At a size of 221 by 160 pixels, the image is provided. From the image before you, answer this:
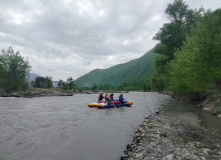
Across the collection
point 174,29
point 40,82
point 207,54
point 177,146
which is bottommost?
point 177,146

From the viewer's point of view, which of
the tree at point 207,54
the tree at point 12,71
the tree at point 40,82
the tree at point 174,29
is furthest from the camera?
the tree at point 40,82

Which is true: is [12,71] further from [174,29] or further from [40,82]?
[40,82]

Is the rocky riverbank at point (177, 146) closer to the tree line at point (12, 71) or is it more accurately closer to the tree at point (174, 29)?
the tree at point (174, 29)

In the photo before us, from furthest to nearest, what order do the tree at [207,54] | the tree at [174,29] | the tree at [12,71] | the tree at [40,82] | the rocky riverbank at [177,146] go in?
the tree at [40,82]
the tree at [12,71]
the tree at [174,29]
the tree at [207,54]
the rocky riverbank at [177,146]

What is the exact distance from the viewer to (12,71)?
154ft

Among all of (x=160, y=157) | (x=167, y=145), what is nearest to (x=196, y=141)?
(x=167, y=145)

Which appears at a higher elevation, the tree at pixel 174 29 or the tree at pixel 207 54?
the tree at pixel 174 29

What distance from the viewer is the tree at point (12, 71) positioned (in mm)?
45500

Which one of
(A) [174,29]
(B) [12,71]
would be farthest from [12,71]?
(A) [174,29]

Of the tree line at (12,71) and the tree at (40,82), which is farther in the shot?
the tree at (40,82)

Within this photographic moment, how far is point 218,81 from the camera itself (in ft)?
46.6

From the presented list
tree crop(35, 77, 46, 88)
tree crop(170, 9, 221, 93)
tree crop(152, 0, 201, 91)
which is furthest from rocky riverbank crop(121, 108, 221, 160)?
tree crop(35, 77, 46, 88)

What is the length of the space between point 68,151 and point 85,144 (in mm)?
970

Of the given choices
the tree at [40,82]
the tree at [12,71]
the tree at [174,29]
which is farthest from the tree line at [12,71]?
the tree at [40,82]
